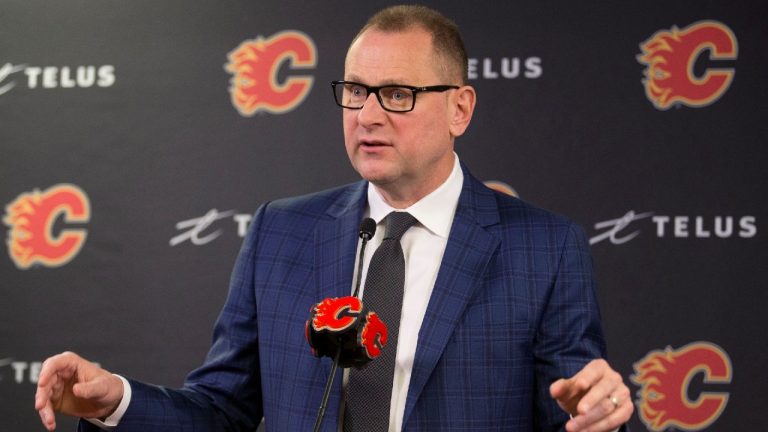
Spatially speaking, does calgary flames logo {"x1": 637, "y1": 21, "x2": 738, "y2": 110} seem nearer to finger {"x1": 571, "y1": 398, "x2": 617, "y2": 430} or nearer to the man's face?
the man's face

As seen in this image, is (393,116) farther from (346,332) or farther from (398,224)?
(346,332)

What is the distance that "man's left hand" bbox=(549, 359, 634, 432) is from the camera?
143cm

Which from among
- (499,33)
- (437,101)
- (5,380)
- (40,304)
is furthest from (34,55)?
Answer: (437,101)

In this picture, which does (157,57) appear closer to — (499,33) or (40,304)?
(40,304)

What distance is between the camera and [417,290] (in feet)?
6.22

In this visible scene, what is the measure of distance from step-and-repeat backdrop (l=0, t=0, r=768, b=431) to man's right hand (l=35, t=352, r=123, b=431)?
1.52 m

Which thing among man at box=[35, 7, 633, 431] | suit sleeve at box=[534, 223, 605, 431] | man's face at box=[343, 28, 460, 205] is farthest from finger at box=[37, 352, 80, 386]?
suit sleeve at box=[534, 223, 605, 431]

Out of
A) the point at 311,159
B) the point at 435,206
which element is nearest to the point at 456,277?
the point at 435,206

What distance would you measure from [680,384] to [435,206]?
1.42m

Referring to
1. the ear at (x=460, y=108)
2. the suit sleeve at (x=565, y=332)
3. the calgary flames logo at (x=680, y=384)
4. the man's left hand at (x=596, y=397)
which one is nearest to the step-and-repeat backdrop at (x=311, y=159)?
the calgary flames logo at (x=680, y=384)

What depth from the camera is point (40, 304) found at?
10.8ft

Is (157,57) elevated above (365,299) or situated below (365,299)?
above

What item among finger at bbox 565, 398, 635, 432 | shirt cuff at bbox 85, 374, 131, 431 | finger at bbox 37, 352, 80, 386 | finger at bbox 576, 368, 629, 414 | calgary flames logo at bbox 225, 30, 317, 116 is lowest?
shirt cuff at bbox 85, 374, 131, 431

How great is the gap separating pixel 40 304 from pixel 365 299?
6.01 ft
